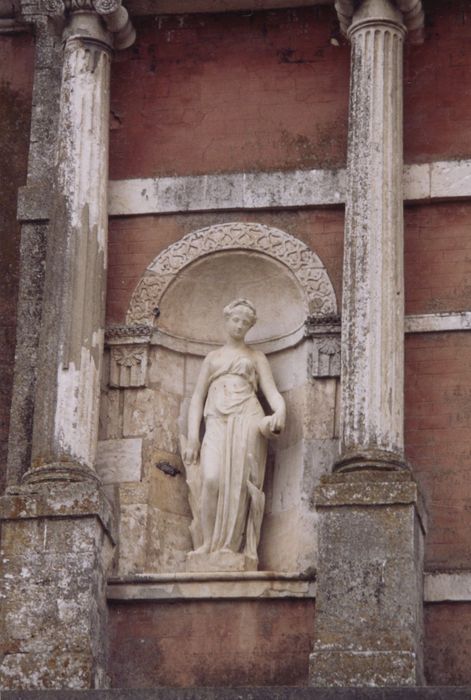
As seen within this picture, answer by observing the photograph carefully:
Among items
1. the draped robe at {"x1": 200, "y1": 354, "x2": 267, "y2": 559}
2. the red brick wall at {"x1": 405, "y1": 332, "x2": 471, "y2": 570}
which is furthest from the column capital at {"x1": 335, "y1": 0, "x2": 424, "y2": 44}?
the draped robe at {"x1": 200, "y1": 354, "x2": 267, "y2": 559}

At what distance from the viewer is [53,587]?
1775 centimetres

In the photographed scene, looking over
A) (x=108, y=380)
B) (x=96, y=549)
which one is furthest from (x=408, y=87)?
(x=96, y=549)

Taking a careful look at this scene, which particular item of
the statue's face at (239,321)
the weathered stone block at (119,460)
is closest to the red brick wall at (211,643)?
the weathered stone block at (119,460)

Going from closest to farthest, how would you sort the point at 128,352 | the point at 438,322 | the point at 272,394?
the point at 438,322, the point at 272,394, the point at 128,352

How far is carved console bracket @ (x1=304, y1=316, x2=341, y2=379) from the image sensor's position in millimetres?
18844

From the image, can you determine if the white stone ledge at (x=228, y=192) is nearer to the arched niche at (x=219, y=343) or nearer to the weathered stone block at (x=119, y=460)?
the arched niche at (x=219, y=343)

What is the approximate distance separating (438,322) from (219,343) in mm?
1869

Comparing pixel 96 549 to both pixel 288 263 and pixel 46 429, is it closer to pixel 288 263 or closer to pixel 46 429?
pixel 46 429

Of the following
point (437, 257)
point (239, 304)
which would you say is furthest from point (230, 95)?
point (437, 257)

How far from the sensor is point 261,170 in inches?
770

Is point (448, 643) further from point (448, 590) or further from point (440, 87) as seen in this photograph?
point (440, 87)

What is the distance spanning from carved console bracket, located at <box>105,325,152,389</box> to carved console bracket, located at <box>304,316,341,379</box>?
1.30 meters

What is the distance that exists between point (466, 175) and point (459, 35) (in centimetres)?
129

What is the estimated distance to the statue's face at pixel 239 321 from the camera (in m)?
19.1
